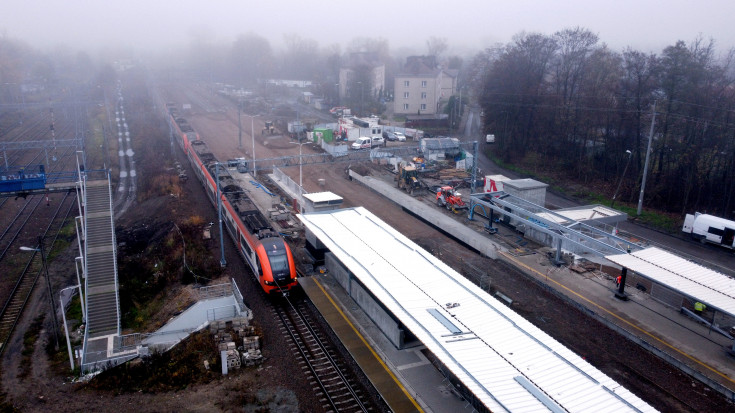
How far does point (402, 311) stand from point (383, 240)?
21.3 ft

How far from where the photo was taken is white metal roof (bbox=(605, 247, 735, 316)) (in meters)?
15.8

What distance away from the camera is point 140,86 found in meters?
102

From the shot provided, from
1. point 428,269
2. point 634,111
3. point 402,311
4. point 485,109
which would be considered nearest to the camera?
point 402,311

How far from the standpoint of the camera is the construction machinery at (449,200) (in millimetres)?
31266

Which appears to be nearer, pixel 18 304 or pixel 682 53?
pixel 18 304

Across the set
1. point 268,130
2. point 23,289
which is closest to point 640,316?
point 23,289

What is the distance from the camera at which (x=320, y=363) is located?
15.8 metres

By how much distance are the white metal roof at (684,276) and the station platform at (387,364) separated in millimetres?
8483

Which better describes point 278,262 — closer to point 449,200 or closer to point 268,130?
point 449,200

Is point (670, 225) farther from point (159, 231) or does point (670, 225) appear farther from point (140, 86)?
point (140, 86)

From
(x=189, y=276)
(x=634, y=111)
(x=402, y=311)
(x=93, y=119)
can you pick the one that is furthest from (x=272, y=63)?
(x=402, y=311)

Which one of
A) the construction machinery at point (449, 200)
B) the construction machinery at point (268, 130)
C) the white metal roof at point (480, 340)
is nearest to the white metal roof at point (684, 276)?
the white metal roof at point (480, 340)

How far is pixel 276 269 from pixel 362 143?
30759mm

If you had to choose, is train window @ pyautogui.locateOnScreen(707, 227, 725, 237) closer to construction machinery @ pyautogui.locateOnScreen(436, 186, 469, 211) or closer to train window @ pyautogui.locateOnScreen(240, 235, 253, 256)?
construction machinery @ pyautogui.locateOnScreen(436, 186, 469, 211)
